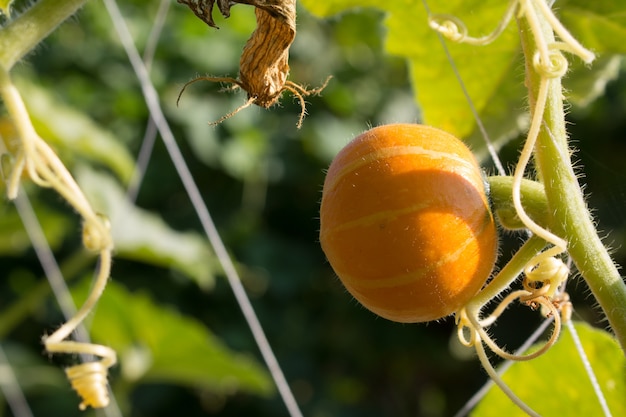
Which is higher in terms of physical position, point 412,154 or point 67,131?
point 67,131

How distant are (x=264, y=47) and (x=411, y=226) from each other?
0.15 m

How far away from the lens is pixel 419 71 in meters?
1.00

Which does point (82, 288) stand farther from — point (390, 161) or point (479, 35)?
point (390, 161)

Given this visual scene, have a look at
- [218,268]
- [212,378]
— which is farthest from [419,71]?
[218,268]

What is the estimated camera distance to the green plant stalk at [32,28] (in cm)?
58

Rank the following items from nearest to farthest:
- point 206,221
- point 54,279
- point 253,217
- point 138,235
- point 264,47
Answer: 1. point 264,47
2. point 206,221
3. point 54,279
4. point 138,235
5. point 253,217

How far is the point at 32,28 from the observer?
58 centimetres

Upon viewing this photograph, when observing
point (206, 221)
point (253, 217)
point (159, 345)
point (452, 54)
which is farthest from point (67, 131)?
point (452, 54)

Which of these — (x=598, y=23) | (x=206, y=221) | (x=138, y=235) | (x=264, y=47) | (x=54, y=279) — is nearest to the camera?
(x=264, y=47)

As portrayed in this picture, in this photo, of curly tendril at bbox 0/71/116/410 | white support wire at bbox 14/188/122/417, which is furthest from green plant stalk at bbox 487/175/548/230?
white support wire at bbox 14/188/122/417

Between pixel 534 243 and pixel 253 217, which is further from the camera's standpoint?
Answer: pixel 253 217

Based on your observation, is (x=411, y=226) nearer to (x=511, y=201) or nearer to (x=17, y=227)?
(x=511, y=201)

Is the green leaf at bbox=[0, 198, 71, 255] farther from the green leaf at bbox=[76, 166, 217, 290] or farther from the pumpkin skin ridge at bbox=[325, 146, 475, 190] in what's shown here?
the pumpkin skin ridge at bbox=[325, 146, 475, 190]

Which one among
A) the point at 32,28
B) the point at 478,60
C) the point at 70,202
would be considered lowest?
the point at 478,60
